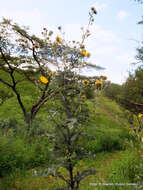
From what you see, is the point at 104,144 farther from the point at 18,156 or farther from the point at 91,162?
the point at 18,156

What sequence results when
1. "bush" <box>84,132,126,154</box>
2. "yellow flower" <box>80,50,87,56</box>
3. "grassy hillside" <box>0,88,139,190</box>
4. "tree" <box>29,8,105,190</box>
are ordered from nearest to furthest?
"tree" <box>29,8,105,190</box> → "yellow flower" <box>80,50,87,56</box> → "grassy hillside" <box>0,88,139,190</box> → "bush" <box>84,132,126,154</box>

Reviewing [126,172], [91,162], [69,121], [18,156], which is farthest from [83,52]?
[91,162]

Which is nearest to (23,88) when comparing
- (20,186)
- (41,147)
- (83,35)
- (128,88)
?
(128,88)

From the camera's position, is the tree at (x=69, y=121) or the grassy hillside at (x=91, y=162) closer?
the tree at (x=69, y=121)

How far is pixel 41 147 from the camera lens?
4410 mm

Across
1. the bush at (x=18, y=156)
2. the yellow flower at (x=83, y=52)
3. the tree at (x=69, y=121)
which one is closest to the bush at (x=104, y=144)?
the bush at (x=18, y=156)

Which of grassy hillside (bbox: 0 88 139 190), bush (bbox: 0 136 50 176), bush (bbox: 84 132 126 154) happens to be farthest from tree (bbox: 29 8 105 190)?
bush (bbox: 84 132 126 154)

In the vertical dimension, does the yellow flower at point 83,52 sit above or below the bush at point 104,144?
above

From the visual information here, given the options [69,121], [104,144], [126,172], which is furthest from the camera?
[104,144]

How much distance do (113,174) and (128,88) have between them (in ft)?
24.9

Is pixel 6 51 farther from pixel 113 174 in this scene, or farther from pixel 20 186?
pixel 113 174

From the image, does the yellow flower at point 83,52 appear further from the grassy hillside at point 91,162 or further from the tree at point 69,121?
the grassy hillside at point 91,162

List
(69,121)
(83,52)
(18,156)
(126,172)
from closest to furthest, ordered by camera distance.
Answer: (69,121), (83,52), (126,172), (18,156)

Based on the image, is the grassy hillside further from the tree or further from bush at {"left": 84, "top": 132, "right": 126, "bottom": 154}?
the tree
